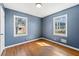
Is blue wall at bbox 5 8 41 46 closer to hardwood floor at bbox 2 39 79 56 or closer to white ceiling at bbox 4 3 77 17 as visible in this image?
white ceiling at bbox 4 3 77 17

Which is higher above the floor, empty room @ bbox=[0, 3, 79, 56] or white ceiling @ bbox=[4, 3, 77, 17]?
white ceiling @ bbox=[4, 3, 77, 17]

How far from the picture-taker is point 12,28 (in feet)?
13.3

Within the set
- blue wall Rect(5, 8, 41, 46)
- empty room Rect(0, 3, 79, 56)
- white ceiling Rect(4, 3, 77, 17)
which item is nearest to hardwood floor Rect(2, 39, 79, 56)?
empty room Rect(0, 3, 79, 56)

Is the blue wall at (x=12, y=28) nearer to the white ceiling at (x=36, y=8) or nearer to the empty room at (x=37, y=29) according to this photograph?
the empty room at (x=37, y=29)

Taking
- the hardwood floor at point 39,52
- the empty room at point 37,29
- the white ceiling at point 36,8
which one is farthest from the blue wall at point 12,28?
the hardwood floor at point 39,52

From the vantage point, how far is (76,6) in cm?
337

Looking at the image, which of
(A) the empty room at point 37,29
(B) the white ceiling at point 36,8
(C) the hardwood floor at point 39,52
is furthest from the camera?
(B) the white ceiling at point 36,8

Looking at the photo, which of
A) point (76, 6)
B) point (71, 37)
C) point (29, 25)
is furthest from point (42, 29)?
point (76, 6)

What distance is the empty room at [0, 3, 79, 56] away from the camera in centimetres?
318

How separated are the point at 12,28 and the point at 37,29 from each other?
2.61 metres

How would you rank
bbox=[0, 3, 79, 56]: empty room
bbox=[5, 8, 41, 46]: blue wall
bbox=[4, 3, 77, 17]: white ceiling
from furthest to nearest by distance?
bbox=[5, 8, 41, 46]: blue wall
bbox=[4, 3, 77, 17]: white ceiling
bbox=[0, 3, 79, 56]: empty room

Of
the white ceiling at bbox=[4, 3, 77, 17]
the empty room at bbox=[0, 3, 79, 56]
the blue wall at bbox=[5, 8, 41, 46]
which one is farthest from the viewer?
the blue wall at bbox=[5, 8, 41, 46]

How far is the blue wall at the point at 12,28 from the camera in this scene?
12.4 ft

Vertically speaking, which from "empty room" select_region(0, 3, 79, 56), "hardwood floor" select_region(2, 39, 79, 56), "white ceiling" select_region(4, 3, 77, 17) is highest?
"white ceiling" select_region(4, 3, 77, 17)
